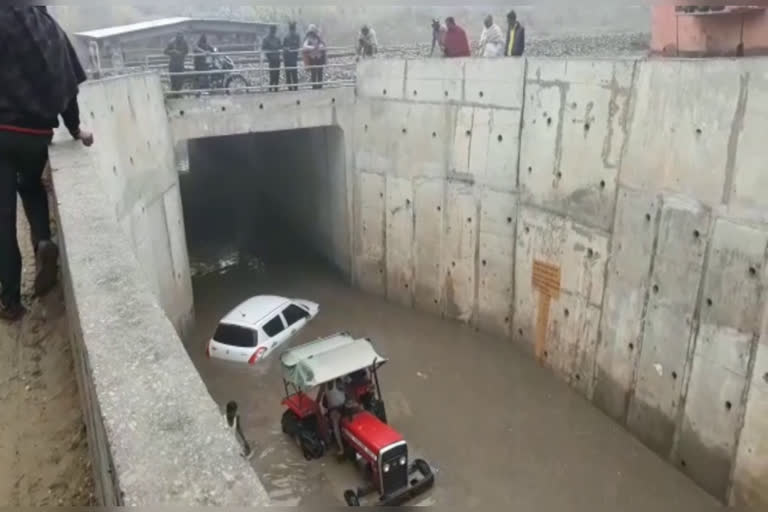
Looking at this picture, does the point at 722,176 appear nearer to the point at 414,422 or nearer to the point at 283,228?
the point at 414,422

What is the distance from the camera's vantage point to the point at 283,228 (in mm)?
19266

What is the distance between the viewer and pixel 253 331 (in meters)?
12.2

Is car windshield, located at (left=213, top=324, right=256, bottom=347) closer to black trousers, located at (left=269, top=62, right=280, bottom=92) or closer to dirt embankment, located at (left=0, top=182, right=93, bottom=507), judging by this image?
black trousers, located at (left=269, top=62, right=280, bottom=92)

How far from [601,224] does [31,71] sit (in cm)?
842

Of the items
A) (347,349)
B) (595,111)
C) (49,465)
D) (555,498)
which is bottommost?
(555,498)

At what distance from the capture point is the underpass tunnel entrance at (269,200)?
16234 mm

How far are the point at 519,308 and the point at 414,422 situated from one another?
3.27m

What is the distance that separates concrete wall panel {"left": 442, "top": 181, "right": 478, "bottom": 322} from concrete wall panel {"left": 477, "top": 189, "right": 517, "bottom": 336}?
235 millimetres

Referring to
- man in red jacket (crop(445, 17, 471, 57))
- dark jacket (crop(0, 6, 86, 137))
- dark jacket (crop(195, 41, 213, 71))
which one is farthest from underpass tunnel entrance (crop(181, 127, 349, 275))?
dark jacket (crop(0, 6, 86, 137))

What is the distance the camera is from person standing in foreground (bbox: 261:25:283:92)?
1446cm

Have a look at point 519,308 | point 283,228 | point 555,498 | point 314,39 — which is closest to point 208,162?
point 283,228

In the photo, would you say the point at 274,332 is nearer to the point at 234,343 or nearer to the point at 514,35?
the point at 234,343

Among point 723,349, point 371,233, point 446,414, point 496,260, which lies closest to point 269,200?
point 371,233

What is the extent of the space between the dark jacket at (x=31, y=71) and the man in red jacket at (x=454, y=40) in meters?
10.6
